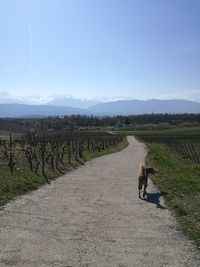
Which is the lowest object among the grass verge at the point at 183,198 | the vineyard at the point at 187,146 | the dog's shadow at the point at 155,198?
the vineyard at the point at 187,146

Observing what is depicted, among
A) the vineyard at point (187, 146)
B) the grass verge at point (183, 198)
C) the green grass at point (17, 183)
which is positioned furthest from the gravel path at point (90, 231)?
the vineyard at point (187, 146)

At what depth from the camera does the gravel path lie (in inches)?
333

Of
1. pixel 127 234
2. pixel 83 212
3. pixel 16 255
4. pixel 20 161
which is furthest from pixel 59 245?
pixel 20 161

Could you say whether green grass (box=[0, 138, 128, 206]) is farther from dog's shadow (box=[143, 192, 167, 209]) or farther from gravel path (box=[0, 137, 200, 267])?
dog's shadow (box=[143, 192, 167, 209])

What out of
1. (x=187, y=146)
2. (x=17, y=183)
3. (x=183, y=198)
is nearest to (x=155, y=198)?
(x=183, y=198)

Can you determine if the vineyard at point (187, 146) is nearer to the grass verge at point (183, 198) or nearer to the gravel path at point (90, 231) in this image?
the grass verge at point (183, 198)

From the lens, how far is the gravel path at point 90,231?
27.7 ft

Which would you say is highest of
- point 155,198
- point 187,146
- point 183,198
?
point 183,198

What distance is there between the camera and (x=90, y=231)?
10.8 meters

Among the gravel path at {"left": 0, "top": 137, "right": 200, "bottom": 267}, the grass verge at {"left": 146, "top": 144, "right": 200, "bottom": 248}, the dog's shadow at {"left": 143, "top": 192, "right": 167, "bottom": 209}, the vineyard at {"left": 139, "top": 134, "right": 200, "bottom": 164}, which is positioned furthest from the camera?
the vineyard at {"left": 139, "top": 134, "right": 200, "bottom": 164}

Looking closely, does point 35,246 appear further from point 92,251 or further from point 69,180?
point 69,180

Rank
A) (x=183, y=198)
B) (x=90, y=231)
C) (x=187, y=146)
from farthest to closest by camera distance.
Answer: (x=187, y=146) < (x=183, y=198) < (x=90, y=231)

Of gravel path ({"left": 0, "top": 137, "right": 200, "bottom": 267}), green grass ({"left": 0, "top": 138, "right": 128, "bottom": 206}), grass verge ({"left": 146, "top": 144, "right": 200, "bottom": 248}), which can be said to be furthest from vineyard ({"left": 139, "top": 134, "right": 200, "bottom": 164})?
gravel path ({"left": 0, "top": 137, "right": 200, "bottom": 267})

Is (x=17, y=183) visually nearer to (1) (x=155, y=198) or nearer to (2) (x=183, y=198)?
(1) (x=155, y=198)
